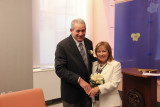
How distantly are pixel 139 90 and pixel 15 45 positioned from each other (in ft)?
6.59

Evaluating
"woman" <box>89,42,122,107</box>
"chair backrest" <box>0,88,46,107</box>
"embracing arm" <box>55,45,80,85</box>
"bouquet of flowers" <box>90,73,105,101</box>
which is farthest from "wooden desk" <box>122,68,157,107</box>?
"chair backrest" <box>0,88,46,107</box>

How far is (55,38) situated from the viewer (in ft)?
13.0

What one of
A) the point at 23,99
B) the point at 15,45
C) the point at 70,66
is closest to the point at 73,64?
the point at 70,66

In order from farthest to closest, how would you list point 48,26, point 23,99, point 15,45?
point 48,26 < point 15,45 < point 23,99

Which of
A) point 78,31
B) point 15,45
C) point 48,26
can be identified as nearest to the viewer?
point 78,31

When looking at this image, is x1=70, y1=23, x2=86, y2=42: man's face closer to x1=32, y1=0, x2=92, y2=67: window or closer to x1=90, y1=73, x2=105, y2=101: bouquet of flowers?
x1=90, y1=73, x2=105, y2=101: bouquet of flowers

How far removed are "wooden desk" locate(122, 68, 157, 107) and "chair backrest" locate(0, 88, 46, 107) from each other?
147 cm

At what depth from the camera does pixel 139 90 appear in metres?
2.69

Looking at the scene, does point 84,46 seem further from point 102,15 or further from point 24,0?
point 102,15

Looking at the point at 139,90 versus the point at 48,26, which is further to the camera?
the point at 48,26

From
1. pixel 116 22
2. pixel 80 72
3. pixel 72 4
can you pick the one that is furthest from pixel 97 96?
pixel 72 4

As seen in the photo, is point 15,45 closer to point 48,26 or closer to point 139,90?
point 48,26

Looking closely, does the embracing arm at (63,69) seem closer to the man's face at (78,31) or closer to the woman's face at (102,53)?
the man's face at (78,31)

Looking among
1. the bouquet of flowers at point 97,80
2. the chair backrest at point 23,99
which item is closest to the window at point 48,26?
the bouquet of flowers at point 97,80
